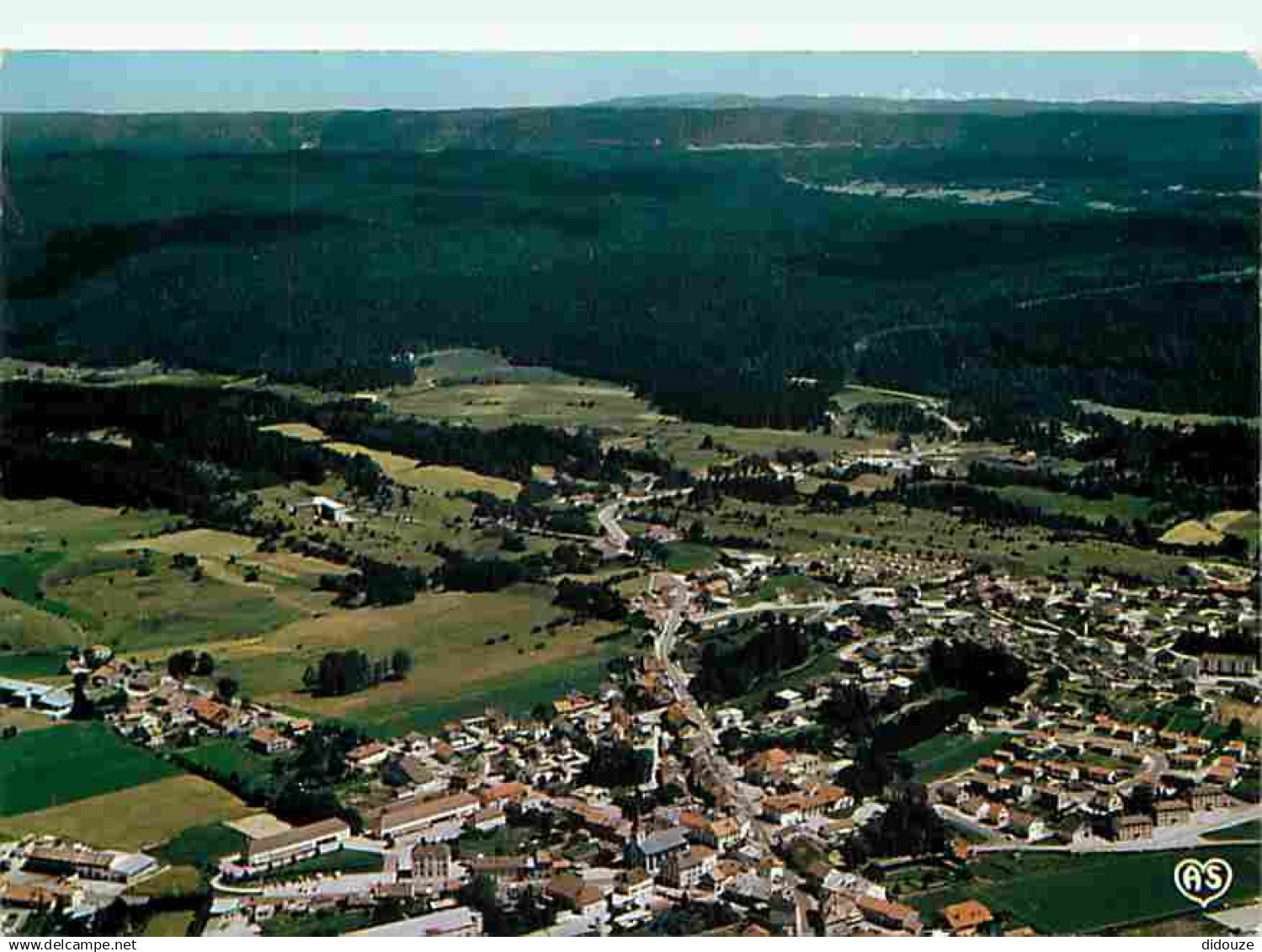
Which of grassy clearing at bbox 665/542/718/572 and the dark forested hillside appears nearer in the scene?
grassy clearing at bbox 665/542/718/572

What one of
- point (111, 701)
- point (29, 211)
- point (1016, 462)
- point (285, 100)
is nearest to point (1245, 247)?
point (1016, 462)

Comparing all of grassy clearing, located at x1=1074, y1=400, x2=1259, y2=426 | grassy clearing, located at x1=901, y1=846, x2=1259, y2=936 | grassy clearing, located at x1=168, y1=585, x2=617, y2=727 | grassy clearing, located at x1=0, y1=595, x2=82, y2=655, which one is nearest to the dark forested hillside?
grassy clearing, located at x1=1074, y1=400, x2=1259, y2=426

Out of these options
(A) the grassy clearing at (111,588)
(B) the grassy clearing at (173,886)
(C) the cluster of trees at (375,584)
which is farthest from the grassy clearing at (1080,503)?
(B) the grassy clearing at (173,886)

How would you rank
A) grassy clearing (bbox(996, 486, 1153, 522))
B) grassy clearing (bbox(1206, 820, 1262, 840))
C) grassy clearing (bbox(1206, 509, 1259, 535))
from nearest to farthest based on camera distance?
grassy clearing (bbox(1206, 820, 1262, 840))
grassy clearing (bbox(1206, 509, 1259, 535))
grassy clearing (bbox(996, 486, 1153, 522))

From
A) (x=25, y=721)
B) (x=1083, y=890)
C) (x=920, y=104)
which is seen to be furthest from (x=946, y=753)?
(x=920, y=104)

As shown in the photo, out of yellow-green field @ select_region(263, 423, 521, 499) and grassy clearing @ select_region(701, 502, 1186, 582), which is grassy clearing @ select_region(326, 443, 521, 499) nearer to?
yellow-green field @ select_region(263, 423, 521, 499)

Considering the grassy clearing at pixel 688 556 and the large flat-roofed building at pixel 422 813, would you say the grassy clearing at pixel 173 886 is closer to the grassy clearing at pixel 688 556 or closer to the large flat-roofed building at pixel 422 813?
the large flat-roofed building at pixel 422 813
